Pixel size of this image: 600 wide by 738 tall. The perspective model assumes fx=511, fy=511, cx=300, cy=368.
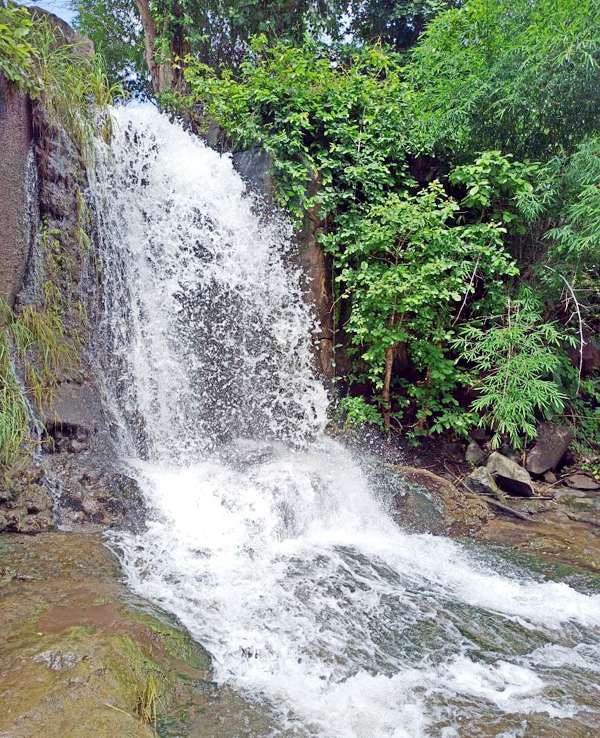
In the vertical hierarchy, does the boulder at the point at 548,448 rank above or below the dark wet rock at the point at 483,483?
above

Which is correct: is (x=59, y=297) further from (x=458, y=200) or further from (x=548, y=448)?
(x=548, y=448)

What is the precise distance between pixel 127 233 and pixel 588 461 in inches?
239

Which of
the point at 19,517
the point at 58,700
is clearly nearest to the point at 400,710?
the point at 58,700

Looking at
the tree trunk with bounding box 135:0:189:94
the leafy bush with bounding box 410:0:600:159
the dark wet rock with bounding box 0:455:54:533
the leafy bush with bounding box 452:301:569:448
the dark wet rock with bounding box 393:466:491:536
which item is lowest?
the dark wet rock with bounding box 393:466:491:536

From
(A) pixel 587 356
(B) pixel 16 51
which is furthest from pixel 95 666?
(A) pixel 587 356

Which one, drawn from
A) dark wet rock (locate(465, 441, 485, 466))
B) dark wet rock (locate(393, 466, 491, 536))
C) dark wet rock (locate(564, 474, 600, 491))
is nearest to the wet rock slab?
dark wet rock (locate(393, 466, 491, 536))

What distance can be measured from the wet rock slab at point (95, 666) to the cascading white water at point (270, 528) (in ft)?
0.65

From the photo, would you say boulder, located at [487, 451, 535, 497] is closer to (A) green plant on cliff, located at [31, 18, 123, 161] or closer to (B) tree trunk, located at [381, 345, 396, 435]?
(B) tree trunk, located at [381, 345, 396, 435]

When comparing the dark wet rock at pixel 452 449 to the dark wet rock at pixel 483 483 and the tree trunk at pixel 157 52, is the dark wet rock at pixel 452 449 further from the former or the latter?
the tree trunk at pixel 157 52

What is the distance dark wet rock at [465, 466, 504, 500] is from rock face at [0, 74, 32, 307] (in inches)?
195

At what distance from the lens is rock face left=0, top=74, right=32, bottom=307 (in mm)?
4172

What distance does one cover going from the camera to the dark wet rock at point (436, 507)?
4.95m

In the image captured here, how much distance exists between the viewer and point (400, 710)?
2.30 m

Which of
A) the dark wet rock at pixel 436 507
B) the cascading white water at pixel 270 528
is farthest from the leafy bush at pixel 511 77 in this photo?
the dark wet rock at pixel 436 507
